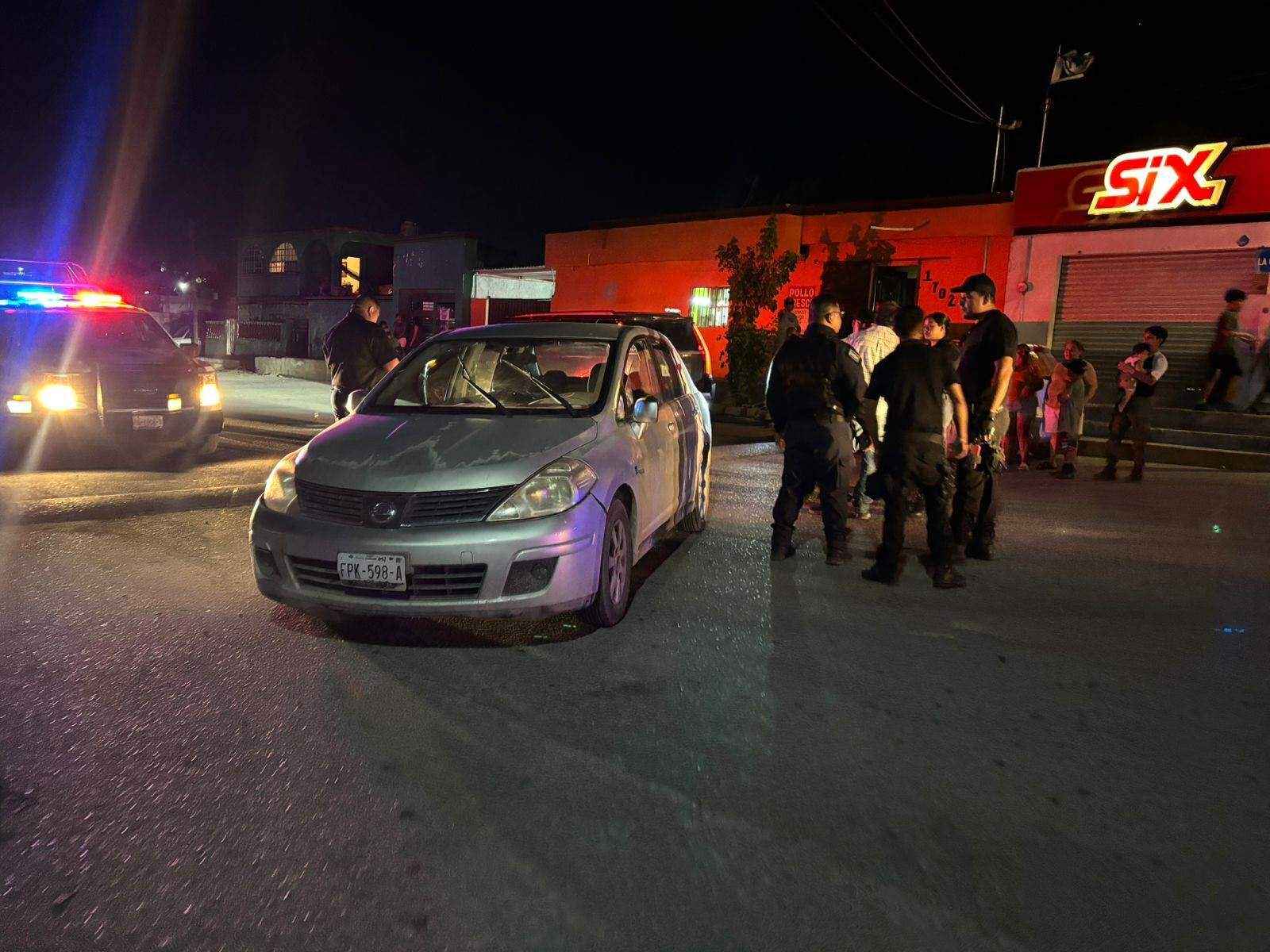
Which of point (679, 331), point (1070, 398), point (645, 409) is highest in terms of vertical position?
point (679, 331)

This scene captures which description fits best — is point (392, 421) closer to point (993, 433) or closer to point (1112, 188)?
point (993, 433)

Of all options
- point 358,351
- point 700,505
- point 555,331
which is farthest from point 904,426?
point 358,351

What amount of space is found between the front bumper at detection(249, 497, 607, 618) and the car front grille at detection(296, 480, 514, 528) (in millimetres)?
49

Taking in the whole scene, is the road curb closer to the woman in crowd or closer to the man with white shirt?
the woman in crowd

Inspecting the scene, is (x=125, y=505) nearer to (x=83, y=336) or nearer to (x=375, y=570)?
(x=83, y=336)

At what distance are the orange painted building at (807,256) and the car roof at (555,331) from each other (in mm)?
12853

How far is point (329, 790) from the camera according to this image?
3.03 m

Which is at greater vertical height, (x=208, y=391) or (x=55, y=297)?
(x=55, y=297)

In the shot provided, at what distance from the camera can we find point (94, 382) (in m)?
9.34

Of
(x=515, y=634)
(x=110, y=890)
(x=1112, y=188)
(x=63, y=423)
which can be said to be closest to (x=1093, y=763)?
(x=515, y=634)

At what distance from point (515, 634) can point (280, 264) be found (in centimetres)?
4238

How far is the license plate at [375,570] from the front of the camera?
4.05 metres

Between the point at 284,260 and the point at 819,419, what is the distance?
136 feet

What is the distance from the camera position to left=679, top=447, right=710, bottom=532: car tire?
22.3 ft
